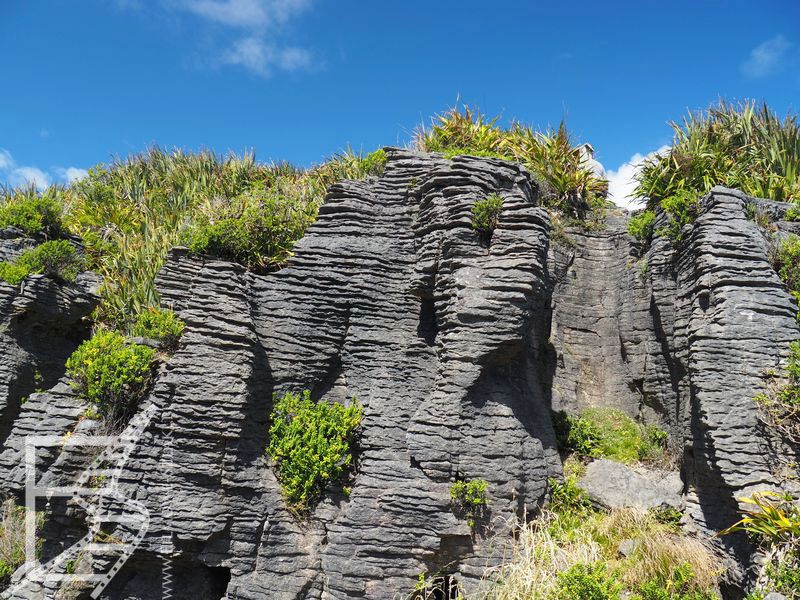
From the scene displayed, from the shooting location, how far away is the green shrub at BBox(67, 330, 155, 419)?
8.23 metres

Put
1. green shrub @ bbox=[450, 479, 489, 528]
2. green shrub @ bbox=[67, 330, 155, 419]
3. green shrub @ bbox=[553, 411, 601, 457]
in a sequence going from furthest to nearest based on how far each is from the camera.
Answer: green shrub @ bbox=[553, 411, 601, 457] → green shrub @ bbox=[67, 330, 155, 419] → green shrub @ bbox=[450, 479, 489, 528]

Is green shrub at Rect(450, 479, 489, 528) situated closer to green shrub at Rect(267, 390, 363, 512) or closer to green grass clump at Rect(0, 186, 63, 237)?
green shrub at Rect(267, 390, 363, 512)

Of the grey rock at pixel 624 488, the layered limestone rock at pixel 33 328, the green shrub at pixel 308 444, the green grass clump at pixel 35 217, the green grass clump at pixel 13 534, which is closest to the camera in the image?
the green shrub at pixel 308 444

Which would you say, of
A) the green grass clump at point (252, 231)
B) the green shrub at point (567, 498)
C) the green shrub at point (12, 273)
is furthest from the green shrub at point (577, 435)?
the green shrub at point (12, 273)

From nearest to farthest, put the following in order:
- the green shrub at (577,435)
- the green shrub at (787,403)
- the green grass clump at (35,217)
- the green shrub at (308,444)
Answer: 1. the green shrub at (787,403)
2. the green shrub at (308,444)
3. the green shrub at (577,435)
4. the green grass clump at (35,217)

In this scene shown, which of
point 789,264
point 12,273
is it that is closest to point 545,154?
Answer: point 789,264

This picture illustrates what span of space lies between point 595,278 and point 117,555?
10.3 metres

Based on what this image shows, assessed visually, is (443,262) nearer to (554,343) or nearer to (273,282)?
(273,282)

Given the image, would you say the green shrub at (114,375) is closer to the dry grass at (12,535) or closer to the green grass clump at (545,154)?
the dry grass at (12,535)

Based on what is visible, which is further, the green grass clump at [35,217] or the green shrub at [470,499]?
the green grass clump at [35,217]

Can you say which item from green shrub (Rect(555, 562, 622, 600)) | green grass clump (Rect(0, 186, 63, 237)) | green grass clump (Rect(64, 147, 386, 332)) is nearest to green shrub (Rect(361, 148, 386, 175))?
green grass clump (Rect(64, 147, 386, 332))

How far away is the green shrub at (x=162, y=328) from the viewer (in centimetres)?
873

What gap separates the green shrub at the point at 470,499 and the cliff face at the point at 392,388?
151mm

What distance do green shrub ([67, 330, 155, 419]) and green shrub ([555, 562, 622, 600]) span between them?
6865 millimetres
